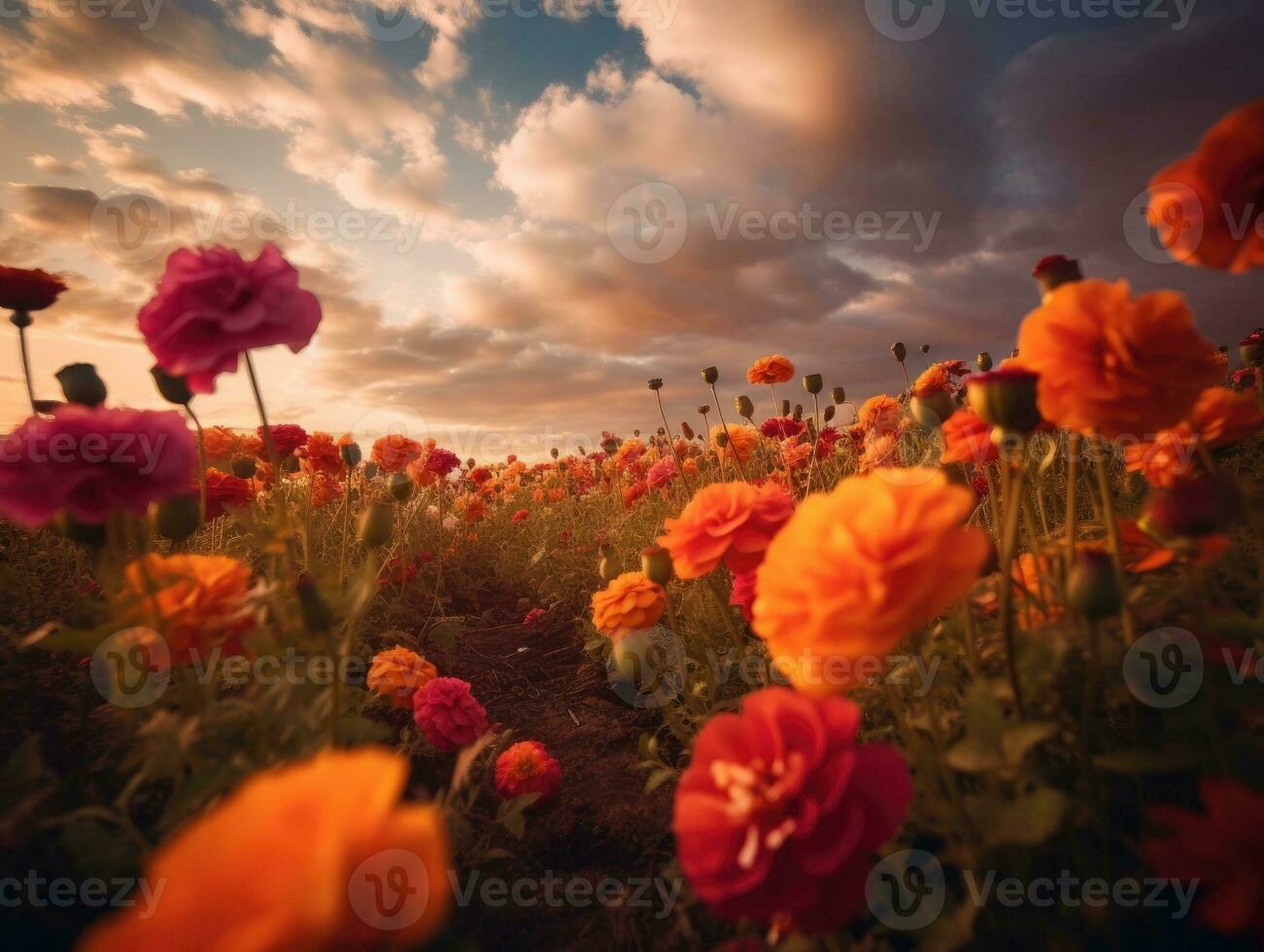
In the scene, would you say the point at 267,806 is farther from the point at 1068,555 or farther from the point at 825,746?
the point at 1068,555

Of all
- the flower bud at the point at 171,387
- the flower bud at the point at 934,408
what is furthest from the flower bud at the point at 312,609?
the flower bud at the point at 934,408

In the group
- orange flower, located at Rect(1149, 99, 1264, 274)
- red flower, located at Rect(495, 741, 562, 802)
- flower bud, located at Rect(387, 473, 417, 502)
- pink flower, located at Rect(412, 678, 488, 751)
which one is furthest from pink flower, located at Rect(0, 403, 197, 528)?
orange flower, located at Rect(1149, 99, 1264, 274)

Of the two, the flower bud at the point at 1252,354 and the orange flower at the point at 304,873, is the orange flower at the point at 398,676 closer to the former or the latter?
the orange flower at the point at 304,873

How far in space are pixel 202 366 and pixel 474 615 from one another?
2546 mm

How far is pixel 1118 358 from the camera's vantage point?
0.76 metres

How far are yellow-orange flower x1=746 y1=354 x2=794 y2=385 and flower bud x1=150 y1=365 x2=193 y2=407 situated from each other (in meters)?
2.21

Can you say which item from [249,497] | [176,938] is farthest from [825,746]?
[249,497]

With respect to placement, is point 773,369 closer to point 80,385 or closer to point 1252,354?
point 1252,354

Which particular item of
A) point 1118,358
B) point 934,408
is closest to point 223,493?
point 934,408

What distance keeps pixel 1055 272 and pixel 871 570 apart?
31.1 inches

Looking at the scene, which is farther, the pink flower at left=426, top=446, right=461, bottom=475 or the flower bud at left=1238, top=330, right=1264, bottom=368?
the pink flower at left=426, top=446, right=461, bottom=475

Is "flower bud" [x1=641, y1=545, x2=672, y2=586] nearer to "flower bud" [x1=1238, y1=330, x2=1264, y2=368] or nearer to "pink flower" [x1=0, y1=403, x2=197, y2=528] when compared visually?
"pink flower" [x1=0, y1=403, x2=197, y2=528]

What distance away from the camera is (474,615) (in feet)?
10.8

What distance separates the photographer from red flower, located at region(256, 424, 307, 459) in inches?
92.7
